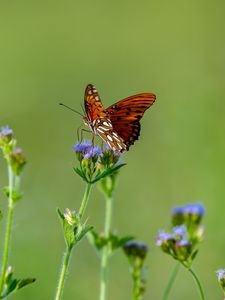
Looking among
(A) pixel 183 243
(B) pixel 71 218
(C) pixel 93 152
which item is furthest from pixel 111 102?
(B) pixel 71 218

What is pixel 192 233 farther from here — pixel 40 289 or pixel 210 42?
pixel 210 42

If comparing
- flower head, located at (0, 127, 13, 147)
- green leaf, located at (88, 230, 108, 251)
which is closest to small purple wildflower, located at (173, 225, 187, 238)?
green leaf, located at (88, 230, 108, 251)

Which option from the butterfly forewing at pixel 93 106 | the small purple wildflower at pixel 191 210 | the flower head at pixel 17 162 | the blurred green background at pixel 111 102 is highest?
the blurred green background at pixel 111 102

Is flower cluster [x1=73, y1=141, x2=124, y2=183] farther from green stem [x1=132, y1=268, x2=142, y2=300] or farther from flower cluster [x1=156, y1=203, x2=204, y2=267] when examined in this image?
green stem [x1=132, y1=268, x2=142, y2=300]

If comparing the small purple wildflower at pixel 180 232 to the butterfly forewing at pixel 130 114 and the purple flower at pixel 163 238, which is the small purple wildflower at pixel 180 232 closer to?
the purple flower at pixel 163 238

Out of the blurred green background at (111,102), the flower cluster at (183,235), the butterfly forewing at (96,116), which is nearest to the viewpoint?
the flower cluster at (183,235)

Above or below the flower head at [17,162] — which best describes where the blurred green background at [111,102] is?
above

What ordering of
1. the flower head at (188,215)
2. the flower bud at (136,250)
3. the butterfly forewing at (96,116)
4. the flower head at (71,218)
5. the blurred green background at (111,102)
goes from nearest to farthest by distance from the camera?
1. the flower head at (71,218)
2. the flower bud at (136,250)
3. the butterfly forewing at (96,116)
4. the flower head at (188,215)
5. the blurred green background at (111,102)

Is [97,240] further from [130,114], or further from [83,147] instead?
[130,114]

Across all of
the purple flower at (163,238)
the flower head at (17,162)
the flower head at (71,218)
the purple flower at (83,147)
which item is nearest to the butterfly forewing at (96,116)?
the purple flower at (83,147)
